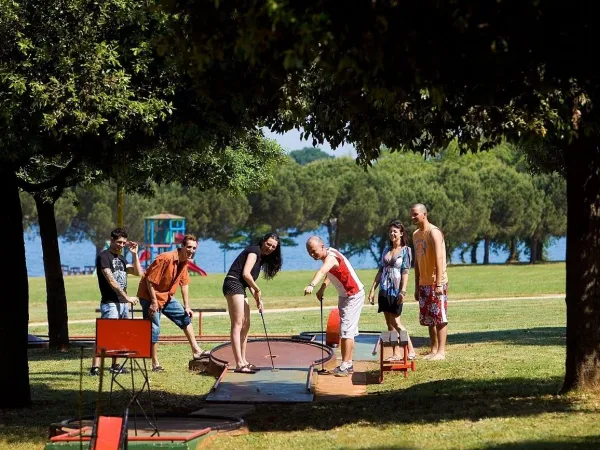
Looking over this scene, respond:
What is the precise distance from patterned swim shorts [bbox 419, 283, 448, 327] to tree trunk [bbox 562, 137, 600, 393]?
11.5 ft

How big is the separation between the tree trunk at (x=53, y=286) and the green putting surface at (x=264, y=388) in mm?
7026

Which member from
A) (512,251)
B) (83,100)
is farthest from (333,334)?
(512,251)

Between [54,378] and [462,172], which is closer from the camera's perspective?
[54,378]

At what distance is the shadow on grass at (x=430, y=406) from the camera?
34.6 feet

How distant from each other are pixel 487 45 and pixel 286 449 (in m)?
3.54

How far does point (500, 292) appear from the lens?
4012 cm

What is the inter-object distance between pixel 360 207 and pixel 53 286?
58073 mm

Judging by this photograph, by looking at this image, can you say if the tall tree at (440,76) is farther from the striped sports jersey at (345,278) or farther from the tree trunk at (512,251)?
the tree trunk at (512,251)

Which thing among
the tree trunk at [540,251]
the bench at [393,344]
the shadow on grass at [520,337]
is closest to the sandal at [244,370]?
the bench at [393,344]

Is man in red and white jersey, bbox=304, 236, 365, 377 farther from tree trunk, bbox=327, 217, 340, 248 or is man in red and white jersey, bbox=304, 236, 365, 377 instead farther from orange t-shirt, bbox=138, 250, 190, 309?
tree trunk, bbox=327, 217, 340, 248

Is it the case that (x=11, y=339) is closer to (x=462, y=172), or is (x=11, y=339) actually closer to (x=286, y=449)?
(x=286, y=449)

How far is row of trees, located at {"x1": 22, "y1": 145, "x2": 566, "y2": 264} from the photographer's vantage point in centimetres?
7525

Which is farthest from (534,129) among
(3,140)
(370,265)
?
(370,265)

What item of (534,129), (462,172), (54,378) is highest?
(462,172)
